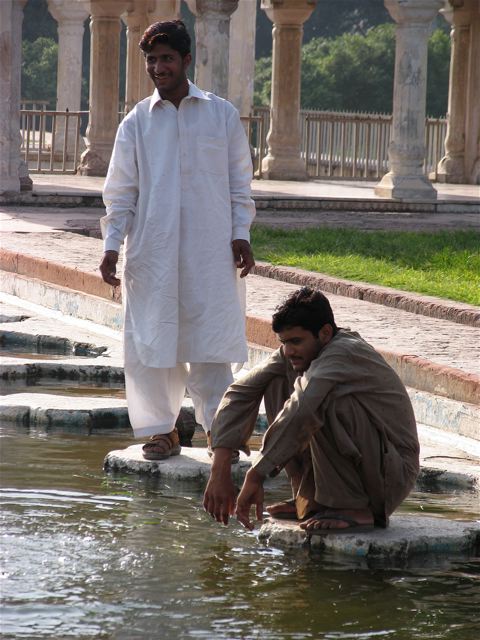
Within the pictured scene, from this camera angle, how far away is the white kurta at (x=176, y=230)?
487 centimetres

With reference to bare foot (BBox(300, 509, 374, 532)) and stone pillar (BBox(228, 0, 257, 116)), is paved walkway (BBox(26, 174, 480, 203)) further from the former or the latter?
bare foot (BBox(300, 509, 374, 532))

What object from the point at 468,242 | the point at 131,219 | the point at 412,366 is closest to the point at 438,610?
the point at 131,219

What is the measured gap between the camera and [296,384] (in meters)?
3.92

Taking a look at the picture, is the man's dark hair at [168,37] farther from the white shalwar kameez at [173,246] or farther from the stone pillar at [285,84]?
the stone pillar at [285,84]

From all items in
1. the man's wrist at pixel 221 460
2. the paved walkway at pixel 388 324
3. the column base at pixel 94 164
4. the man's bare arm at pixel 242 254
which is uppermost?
the column base at pixel 94 164

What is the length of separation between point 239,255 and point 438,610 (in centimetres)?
173

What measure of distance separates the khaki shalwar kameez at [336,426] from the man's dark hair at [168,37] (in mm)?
1265

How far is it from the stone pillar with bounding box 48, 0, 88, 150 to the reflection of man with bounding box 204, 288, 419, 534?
19624 mm

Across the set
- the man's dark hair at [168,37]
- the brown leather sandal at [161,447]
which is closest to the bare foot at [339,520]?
the brown leather sandal at [161,447]

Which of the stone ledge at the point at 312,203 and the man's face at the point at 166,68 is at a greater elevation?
the man's face at the point at 166,68

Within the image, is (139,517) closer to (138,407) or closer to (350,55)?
(138,407)

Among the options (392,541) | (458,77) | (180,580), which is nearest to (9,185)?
(458,77)

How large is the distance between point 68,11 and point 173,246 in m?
19.4

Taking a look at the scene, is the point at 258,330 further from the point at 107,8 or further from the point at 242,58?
the point at 242,58
